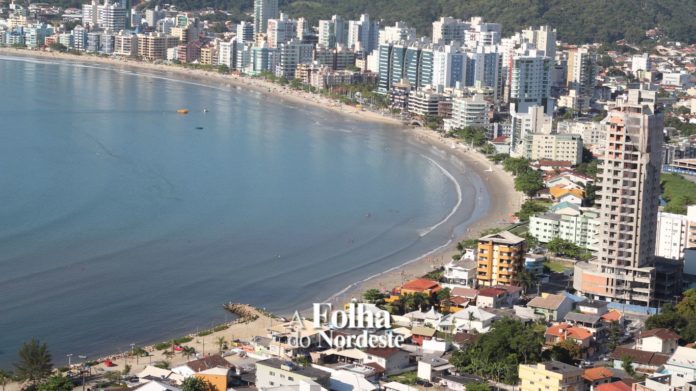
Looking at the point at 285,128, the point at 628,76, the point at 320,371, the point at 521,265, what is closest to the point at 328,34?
the point at 628,76

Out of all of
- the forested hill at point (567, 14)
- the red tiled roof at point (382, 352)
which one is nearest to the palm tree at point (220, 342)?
the red tiled roof at point (382, 352)

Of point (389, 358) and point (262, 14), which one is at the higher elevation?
point (262, 14)

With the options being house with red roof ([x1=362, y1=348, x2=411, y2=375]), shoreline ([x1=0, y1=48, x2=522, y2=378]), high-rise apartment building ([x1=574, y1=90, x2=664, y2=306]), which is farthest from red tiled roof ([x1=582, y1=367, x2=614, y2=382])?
shoreline ([x1=0, y1=48, x2=522, y2=378])

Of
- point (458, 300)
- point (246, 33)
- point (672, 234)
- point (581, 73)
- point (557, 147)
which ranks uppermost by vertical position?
point (246, 33)

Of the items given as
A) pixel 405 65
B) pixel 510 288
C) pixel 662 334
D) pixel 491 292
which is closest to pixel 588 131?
pixel 405 65

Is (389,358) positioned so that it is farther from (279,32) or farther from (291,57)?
(279,32)

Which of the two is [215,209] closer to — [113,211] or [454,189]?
[113,211]
